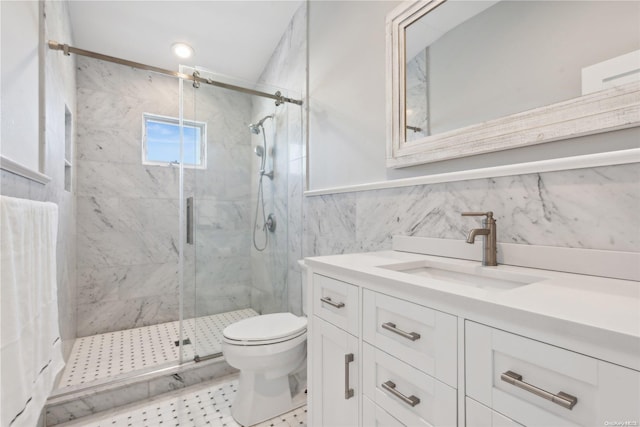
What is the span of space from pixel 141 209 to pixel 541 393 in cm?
322

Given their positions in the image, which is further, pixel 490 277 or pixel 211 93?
pixel 211 93

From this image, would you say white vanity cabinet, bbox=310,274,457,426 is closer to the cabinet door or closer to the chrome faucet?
the cabinet door

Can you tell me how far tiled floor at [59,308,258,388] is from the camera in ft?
6.37

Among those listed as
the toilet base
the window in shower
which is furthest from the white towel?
the window in shower

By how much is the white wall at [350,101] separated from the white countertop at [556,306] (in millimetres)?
464

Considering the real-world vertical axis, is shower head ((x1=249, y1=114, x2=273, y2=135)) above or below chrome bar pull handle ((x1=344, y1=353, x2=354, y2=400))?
above

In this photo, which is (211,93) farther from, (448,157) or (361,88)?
(448,157)

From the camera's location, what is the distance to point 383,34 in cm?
150

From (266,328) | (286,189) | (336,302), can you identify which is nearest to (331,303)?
(336,302)

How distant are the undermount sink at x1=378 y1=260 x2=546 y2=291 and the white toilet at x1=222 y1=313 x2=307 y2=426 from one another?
2.78 feet

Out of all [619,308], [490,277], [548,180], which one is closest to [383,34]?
[548,180]

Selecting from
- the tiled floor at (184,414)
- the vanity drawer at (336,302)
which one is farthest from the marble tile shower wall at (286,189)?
the vanity drawer at (336,302)

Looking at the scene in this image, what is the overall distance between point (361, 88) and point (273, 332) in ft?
4.82

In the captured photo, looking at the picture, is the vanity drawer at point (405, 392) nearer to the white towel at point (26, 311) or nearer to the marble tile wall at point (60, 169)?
the white towel at point (26, 311)
